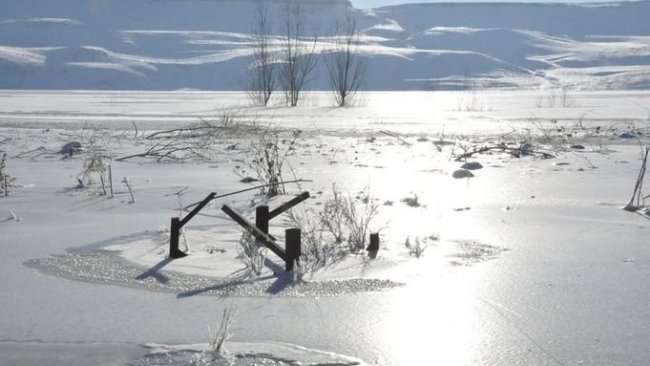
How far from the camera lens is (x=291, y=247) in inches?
129

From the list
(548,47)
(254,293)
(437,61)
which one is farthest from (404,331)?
(548,47)

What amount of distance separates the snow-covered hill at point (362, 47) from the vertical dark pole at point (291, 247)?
55.0 metres

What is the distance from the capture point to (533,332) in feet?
8.66

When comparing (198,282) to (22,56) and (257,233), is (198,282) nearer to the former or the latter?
(257,233)

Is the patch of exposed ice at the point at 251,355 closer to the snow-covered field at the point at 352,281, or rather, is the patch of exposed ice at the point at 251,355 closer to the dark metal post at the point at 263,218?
the snow-covered field at the point at 352,281

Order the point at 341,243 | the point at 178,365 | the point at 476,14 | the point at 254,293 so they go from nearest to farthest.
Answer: the point at 178,365 → the point at 254,293 → the point at 341,243 → the point at 476,14

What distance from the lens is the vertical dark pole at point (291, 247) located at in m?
3.24

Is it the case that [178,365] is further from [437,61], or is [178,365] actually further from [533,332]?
[437,61]

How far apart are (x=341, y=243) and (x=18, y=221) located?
6.25ft

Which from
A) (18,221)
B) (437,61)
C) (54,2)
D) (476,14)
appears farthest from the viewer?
(476,14)

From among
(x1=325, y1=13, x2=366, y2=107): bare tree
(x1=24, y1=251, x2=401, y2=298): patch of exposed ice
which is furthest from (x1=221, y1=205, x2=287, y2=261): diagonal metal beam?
(x1=325, y1=13, x2=366, y2=107): bare tree

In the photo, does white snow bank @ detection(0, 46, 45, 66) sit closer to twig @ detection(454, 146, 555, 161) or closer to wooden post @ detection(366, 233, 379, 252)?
twig @ detection(454, 146, 555, 161)

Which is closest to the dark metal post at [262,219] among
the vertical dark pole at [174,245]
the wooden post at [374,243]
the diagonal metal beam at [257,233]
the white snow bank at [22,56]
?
the diagonal metal beam at [257,233]

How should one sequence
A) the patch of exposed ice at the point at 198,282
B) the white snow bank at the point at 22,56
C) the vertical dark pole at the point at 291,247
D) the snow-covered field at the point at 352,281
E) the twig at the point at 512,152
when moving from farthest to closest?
the white snow bank at the point at 22,56 → the twig at the point at 512,152 → the vertical dark pole at the point at 291,247 → the patch of exposed ice at the point at 198,282 → the snow-covered field at the point at 352,281
